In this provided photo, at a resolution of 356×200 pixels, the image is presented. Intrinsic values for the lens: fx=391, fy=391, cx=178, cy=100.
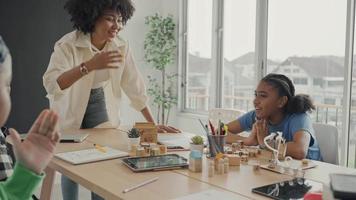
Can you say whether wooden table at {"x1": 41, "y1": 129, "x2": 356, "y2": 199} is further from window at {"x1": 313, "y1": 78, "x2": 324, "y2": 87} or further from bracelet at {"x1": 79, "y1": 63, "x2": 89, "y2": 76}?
window at {"x1": 313, "y1": 78, "x2": 324, "y2": 87}

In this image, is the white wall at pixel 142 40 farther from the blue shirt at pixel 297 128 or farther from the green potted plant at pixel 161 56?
the blue shirt at pixel 297 128

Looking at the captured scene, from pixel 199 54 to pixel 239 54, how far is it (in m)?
0.68

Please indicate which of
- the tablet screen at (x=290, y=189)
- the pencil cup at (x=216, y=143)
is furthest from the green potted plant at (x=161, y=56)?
the tablet screen at (x=290, y=189)

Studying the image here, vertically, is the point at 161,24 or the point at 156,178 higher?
the point at 161,24

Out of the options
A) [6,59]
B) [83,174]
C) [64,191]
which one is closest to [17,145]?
[6,59]

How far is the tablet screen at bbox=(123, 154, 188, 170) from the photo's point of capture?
146 centimetres

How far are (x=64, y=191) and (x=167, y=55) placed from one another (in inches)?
113

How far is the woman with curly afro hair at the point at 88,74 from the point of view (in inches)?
84.7

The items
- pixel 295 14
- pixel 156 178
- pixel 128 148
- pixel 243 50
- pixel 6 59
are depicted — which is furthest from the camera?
pixel 243 50

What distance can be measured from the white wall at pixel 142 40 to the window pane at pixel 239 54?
24.6 inches

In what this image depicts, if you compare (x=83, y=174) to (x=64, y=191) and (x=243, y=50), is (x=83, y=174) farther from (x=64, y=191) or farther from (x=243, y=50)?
(x=243, y=50)

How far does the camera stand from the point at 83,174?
139 centimetres

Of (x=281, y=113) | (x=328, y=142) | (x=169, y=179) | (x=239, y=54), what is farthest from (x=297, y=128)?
(x=239, y=54)

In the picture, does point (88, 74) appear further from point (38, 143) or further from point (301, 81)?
point (301, 81)
